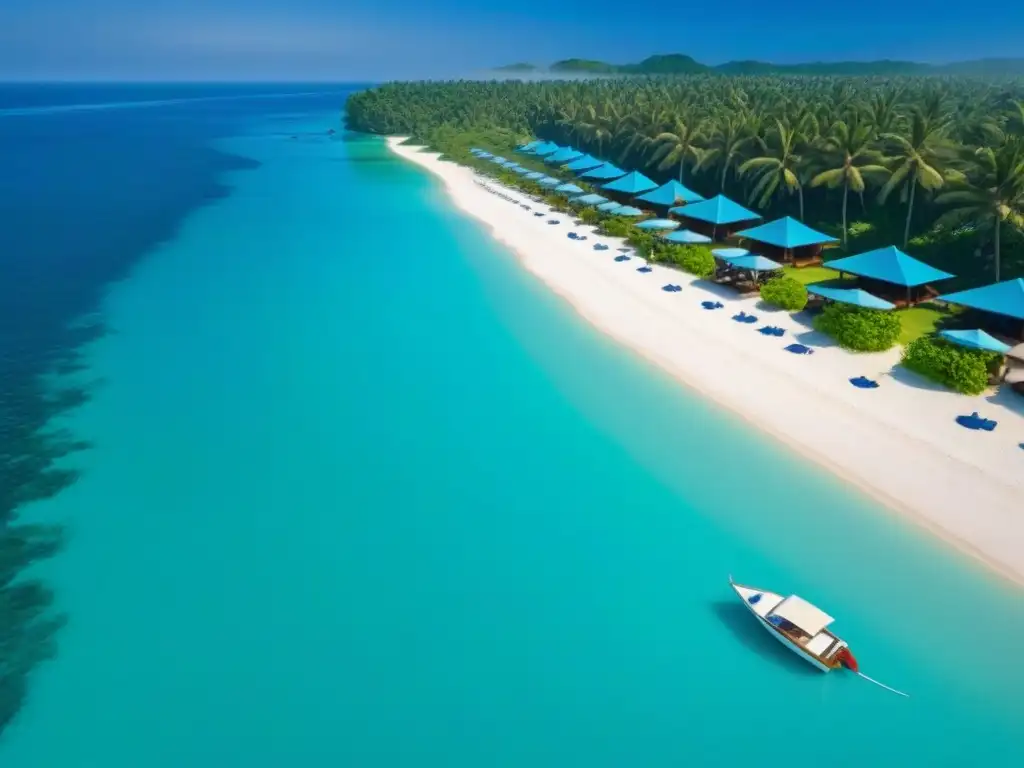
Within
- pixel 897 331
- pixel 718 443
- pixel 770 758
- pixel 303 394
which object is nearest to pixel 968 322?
pixel 897 331

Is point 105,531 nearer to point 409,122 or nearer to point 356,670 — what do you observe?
point 356,670

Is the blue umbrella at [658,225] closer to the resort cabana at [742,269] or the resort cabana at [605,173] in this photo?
the resort cabana at [742,269]

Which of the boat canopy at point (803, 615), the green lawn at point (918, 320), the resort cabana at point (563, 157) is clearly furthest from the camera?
the resort cabana at point (563, 157)

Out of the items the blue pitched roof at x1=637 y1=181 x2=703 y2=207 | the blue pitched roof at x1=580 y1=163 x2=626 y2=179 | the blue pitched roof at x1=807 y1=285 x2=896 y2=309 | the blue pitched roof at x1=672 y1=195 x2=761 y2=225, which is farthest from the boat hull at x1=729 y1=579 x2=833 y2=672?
the blue pitched roof at x1=580 y1=163 x2=626 y2=179

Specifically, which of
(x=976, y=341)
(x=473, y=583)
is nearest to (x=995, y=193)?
(x=976, y=341)

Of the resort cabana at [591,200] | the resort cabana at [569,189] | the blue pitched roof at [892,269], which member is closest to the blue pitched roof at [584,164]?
the resort cabana at [569,189]

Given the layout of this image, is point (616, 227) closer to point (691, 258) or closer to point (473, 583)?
point (691, 258)
